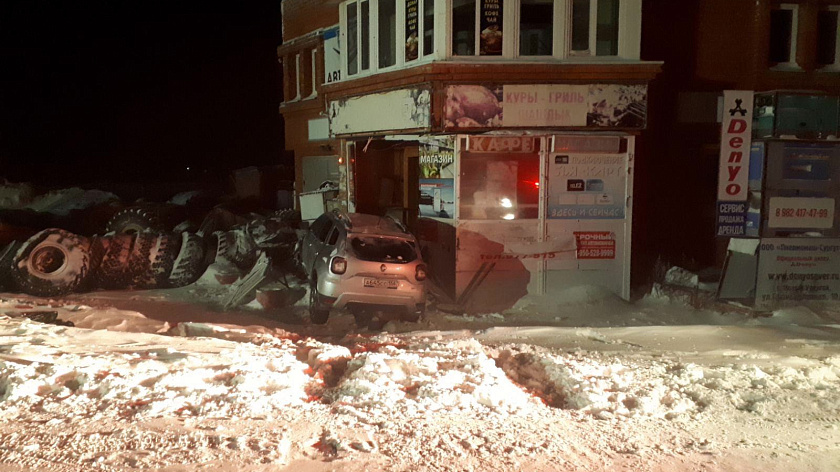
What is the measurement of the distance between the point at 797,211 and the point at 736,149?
1.44 metres

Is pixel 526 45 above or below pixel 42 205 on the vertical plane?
above

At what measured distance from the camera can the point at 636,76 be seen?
13047mm

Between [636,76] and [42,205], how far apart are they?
2236 cm

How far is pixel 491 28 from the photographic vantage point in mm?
13016

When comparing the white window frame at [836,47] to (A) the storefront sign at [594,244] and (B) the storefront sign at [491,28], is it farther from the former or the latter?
(B) the storefront sign at [491,28]

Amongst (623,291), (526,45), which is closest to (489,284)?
(623,291)

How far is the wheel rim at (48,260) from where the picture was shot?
523 inches

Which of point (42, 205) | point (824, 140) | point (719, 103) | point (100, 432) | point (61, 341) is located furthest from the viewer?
point (42, 205)

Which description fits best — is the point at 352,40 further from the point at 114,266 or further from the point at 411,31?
the point at 114,266

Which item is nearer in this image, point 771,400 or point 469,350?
point 771,400

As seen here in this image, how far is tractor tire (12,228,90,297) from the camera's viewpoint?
1315 centimetres

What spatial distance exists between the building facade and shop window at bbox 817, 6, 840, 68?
4966 millimetres

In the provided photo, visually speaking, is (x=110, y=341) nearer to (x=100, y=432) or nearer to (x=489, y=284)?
(x=100, y=432)

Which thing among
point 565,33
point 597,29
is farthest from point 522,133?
point 597,29
